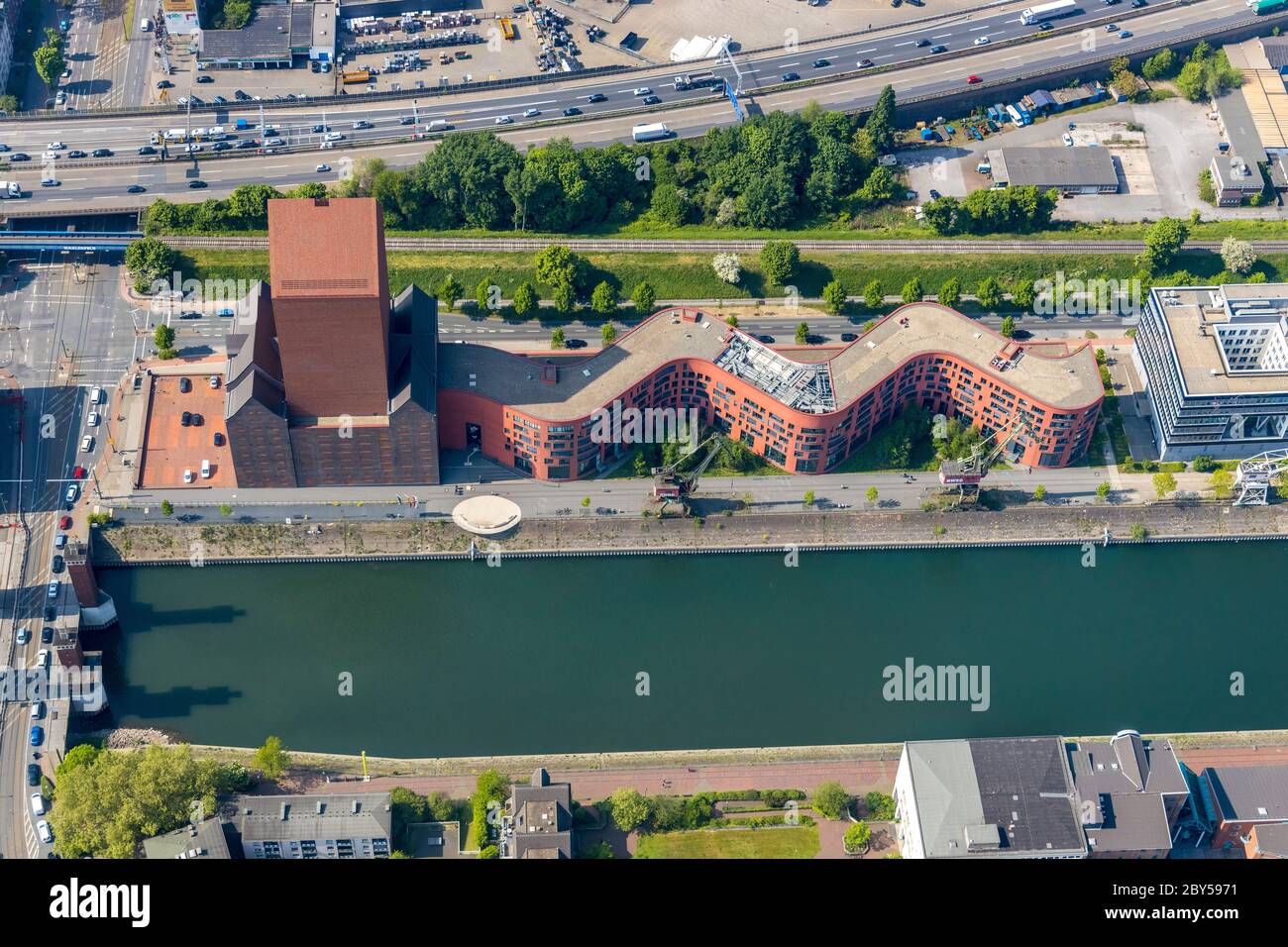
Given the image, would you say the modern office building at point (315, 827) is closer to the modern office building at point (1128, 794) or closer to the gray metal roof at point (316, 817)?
the gray metal roof at point (316, 817)

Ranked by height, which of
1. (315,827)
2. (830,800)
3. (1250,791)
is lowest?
(1250,791)

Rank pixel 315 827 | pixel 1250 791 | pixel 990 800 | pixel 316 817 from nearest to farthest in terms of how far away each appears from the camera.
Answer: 1. pixel 990 800
2. pixel 315 827
3. pixel 316 817
4. pixel 1250 791

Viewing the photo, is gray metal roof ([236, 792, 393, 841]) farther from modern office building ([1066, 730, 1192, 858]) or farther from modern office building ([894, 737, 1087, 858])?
modern office building ([1066, 730, 1192, 858])

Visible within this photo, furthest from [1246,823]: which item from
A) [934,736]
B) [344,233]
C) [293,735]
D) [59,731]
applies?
[59,731]

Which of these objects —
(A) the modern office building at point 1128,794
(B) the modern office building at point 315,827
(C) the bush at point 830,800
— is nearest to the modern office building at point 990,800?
(A) the modern office building at point 1128,794

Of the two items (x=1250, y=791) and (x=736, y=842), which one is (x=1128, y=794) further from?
(x=736, y=842)

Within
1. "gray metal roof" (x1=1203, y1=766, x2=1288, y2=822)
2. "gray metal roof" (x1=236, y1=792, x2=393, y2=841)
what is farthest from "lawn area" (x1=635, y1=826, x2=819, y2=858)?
"gray metal roof" (x1=1203, y1=766, x2=1288, y2=822)

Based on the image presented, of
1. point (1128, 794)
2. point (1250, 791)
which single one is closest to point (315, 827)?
point (1128, 794)

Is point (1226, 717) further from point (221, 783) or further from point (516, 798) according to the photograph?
point (221, 783)
